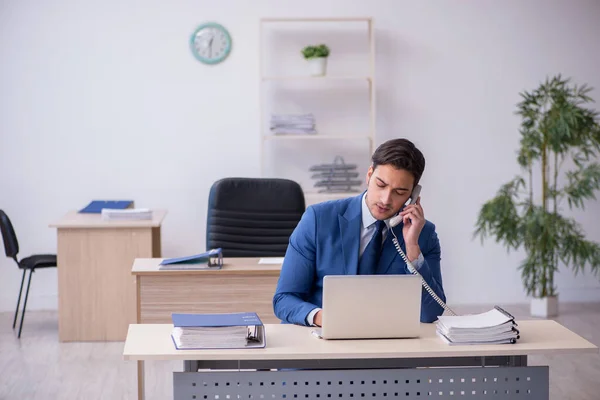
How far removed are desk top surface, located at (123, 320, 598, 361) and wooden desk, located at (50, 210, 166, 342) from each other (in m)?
2.71

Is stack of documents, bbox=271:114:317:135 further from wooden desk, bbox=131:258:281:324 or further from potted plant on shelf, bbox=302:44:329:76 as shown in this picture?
wooden desk, bbox=131:258:281:324

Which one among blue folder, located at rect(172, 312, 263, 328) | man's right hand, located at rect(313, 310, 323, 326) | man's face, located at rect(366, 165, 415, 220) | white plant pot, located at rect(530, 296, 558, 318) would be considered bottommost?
white plant pot, located at rect(530, 296, 558, 318)

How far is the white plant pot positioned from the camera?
6.23m

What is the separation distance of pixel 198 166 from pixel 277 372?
13.5ft

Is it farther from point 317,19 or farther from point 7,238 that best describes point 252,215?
point 317,19

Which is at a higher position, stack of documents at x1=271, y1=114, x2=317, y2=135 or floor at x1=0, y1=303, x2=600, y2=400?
stack of documents at x1=271, y1=114, x2=317, y2=135

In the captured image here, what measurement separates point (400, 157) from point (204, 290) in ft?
5.79

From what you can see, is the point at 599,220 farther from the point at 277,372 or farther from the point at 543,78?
the point at 277,372

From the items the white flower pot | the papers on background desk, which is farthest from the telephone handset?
the white flower pot

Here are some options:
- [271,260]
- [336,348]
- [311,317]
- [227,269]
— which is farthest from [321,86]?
[336,348]


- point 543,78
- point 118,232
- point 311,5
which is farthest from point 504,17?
point 118,232

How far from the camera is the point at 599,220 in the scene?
680cm

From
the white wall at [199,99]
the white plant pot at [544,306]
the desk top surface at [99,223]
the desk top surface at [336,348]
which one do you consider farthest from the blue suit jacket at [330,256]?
the white wall at [199,99]

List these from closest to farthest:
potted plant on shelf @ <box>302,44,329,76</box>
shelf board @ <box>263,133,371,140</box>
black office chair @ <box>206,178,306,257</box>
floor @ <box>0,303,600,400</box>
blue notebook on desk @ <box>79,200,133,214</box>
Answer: floor @ <box>0,303,600,400</box>
black office chair @ <box>206,178,306,257</box>
blue notebook on desk @ <box>79,200,133,214</box>
shelf board @ <box>263,133,371,140</box>
potted plant on shelf @ <box>302,44,329,76</box>
